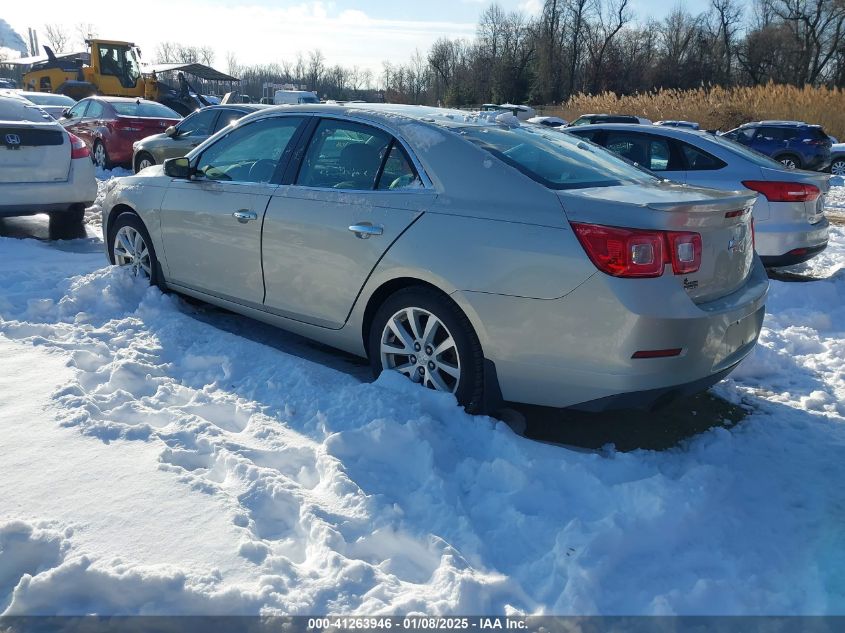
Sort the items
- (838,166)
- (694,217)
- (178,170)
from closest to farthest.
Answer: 1. (694,217)
2. (178,170)
3. (838,166)

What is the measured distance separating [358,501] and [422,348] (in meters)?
1.02

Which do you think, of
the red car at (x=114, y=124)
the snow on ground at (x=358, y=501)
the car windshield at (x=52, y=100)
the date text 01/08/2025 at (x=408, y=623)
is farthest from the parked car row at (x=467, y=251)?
the car windshield at (x=52, y=100)

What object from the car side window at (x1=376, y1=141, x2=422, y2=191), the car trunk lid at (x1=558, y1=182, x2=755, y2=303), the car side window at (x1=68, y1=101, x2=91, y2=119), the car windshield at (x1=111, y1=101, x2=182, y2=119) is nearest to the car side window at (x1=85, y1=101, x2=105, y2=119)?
the car side window at (x1=68, y1=101, x2=91, y2=119)

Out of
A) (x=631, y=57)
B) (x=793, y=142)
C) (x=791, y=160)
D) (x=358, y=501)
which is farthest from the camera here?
(x=631, y=57)

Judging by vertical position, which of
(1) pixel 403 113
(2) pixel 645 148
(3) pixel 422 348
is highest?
(1) pixel 403 113

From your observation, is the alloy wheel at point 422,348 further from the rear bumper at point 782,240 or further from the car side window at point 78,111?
the car side window at point 78,111

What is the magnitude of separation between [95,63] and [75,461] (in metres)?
27.1

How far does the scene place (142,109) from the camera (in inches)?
569

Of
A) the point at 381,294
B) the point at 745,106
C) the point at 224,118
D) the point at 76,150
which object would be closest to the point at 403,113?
the point at 381,294

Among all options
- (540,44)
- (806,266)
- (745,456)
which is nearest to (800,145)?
(806,266)

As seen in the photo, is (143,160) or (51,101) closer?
(143,160)

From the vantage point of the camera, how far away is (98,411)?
3.55m

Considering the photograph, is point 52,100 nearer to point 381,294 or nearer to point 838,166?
point 381,294

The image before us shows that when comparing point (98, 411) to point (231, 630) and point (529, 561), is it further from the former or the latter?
point (529, 561)
